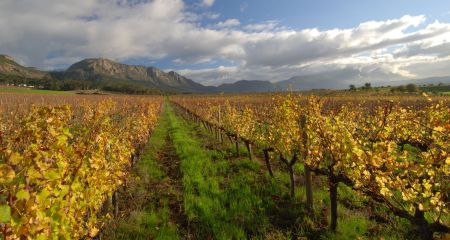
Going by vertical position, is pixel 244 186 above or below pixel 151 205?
above

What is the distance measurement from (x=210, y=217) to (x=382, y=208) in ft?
13.9

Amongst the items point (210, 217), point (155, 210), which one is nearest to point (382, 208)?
point (210, 217)

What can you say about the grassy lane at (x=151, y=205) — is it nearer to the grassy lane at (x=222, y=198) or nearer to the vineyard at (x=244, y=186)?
the vineyard at (x=244, y=186)

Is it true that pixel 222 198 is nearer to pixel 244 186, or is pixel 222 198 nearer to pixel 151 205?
pixel 244 186

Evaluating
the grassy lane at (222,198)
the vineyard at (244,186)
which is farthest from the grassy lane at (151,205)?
the grassy lane at (222,198)

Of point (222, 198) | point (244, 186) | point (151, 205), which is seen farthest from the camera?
point (244, 186)

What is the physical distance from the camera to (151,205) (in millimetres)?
8242

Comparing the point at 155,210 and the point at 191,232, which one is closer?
the point at 191,232

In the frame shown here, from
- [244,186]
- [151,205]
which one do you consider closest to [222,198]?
[244,186]

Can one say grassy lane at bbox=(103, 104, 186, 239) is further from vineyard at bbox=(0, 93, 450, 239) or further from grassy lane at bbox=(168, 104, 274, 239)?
grassy lane at bbox=(168, 104, 274, 239)

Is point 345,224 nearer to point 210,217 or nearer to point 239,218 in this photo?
point 239,218

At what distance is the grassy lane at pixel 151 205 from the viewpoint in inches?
267

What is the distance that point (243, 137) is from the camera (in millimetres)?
13031

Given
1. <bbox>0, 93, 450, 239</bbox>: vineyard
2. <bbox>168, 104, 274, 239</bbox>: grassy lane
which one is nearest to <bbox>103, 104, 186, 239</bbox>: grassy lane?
<bbox>0, 93, 450, 239</bbox>: vineyard
